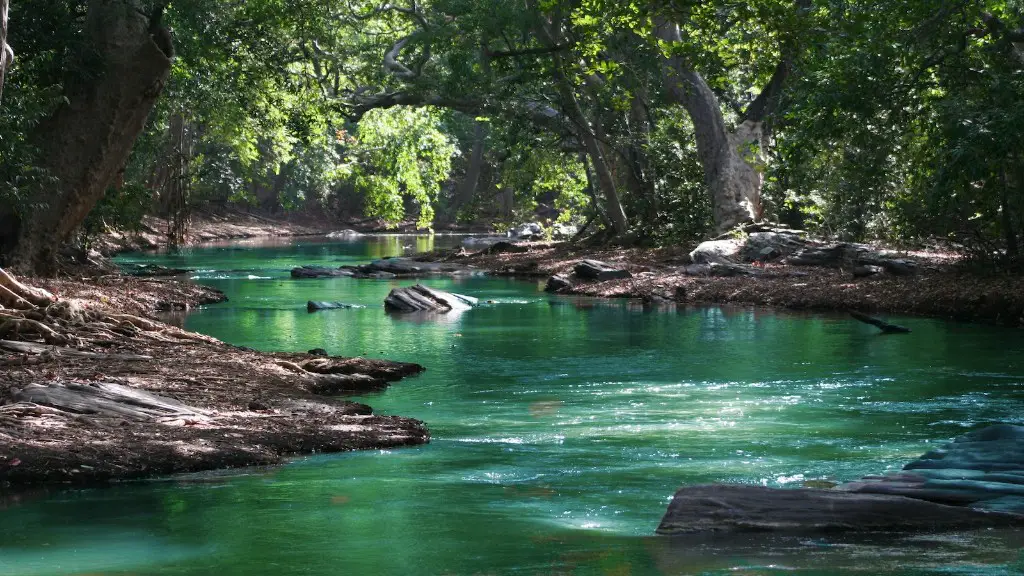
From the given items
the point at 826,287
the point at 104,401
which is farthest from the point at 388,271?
the point at 104,401

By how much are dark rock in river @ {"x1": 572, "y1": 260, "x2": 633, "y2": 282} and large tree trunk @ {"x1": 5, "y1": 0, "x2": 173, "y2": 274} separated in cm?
1263

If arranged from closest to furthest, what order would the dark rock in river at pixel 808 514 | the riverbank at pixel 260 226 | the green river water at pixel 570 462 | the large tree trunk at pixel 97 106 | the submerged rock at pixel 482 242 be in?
the green river water at pixel 570 462
the dark rock in river at pixel 808 514
the large tree trunk at pixel 97 106
the submerged rock at pixel 482 242
the riverbank at pixel 260 226

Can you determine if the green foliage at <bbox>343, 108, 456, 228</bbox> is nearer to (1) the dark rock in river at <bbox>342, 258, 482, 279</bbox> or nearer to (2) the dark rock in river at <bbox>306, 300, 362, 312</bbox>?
(1) the dark rock in river at <bbox>342, 258, 482, 279</bbox>

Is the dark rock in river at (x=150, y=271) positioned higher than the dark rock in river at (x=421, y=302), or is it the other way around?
the dark rock in river at (x=150, y=271)

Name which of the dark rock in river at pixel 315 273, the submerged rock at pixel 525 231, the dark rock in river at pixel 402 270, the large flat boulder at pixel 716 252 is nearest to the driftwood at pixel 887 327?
the large flat boulder at pixel 716 252

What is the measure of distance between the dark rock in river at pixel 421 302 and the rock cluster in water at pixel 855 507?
56.9 ft

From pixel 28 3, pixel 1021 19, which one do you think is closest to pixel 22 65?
pixel 28 3

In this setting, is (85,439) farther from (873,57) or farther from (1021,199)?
(1021,199)

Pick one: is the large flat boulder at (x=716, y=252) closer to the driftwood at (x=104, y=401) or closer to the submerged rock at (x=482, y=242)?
the submerged rock at (x=482, y=242)

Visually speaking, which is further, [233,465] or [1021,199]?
[1021,199]

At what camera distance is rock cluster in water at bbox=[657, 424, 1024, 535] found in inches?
288

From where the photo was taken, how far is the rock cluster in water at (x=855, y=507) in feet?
24.0

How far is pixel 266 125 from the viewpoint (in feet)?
91.1

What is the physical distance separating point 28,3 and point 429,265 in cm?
1856
